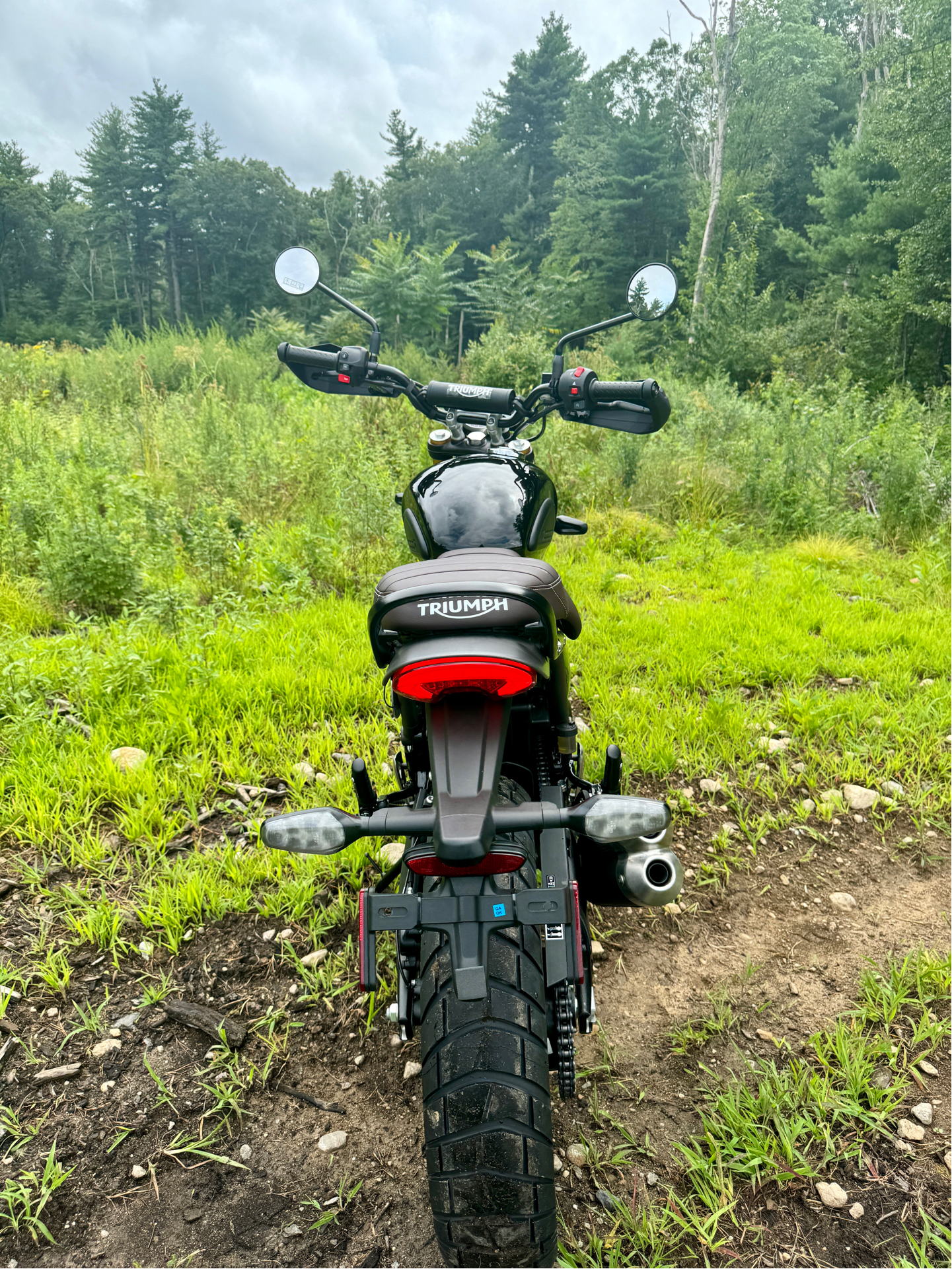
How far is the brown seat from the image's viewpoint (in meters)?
1.13

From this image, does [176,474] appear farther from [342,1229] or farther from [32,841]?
[342,1229]

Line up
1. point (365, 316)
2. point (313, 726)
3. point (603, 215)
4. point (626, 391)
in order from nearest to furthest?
1. point (626, 391)
2. point (365, 316)
3. point (313, 726)
4. point (603, 215)

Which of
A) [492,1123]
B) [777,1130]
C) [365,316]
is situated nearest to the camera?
[492,1123]

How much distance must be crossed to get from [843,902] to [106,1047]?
7.64ft

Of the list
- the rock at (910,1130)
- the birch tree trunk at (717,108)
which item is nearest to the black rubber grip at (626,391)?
the rock at (910,1130)

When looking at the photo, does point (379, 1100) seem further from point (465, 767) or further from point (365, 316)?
point (365, 316)

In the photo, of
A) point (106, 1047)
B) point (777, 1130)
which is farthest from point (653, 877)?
point (106, 1047)

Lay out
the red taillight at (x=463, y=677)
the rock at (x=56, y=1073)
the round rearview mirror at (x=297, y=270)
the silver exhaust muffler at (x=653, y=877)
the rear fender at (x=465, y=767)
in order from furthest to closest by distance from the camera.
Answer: the round rearview mirror at (x=297, y=270)
the rock at (x=56, y=1073)
the silver exhaust muffler at (x=653, y=877)
the red taillight at (x=463, y=677)
the rear fender at (x=465, y=767)

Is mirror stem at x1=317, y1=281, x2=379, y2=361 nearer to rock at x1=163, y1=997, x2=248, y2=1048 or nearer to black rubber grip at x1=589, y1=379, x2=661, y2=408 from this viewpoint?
black rubber grip at x1=589, y1=379, x2=661, y2=408

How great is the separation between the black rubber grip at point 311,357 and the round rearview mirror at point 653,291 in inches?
44.8

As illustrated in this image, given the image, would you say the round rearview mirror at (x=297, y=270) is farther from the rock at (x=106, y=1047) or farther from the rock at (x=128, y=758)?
the rock at (x=106, y=1047)

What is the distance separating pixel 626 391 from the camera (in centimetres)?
227

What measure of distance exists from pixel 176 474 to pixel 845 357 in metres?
20.1

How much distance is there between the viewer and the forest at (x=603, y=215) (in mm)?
18250
